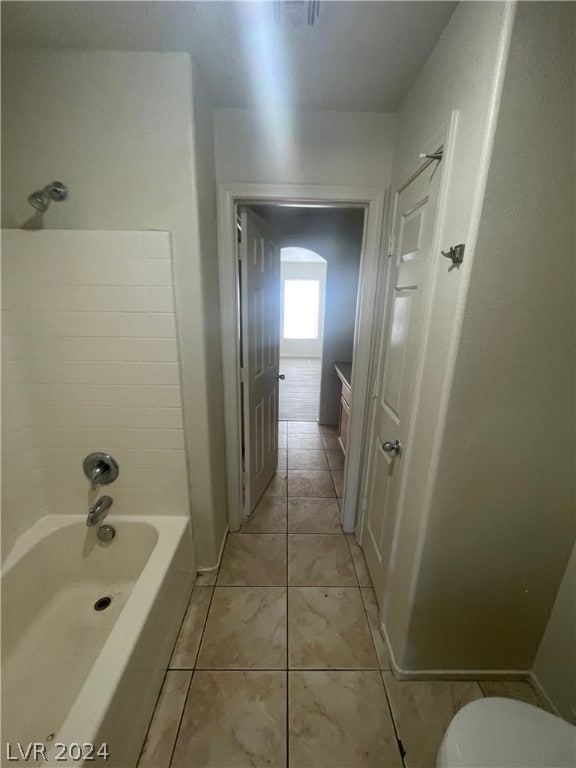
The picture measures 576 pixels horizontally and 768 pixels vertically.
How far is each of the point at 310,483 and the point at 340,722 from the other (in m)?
1.50

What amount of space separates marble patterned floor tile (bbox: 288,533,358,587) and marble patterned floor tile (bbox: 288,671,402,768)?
0.43m

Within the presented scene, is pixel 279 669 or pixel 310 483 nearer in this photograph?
pixel 279 669

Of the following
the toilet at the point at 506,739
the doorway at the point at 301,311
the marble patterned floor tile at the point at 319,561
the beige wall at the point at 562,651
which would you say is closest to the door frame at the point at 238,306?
the marble patterned floor tile at the point at 319,561

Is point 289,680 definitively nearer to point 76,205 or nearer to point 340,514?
point 340,514

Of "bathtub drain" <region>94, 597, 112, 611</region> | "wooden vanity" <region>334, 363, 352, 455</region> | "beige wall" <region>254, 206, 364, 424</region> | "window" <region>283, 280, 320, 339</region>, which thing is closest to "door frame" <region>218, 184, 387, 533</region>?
"wooden vanity" <region>334, 363, 352, 455</region>

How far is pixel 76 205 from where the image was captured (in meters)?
1.23

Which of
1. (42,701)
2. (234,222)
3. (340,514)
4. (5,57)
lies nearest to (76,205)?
(5,57)

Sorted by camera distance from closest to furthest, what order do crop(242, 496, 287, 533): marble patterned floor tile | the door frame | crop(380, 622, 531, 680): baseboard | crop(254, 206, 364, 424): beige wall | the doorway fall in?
crop(380, 622, 531, 680): baseboard
the door frame
crop(242, 496, 287, 533): marble patterned floor tile
crop(254, 206, 364, 424): beige wall
the doorway

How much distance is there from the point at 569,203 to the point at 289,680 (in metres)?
1.89

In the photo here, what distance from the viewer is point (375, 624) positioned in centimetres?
146

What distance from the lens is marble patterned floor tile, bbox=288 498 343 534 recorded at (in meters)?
2.06

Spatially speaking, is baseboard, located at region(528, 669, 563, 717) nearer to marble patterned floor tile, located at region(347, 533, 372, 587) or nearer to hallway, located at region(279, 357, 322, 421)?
marble patterned floor tile, located at region(347, 533, 372, 587)

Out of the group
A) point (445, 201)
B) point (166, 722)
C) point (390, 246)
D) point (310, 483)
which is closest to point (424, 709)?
point (166, 722)

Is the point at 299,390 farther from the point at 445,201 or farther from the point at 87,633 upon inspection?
the point at 445,201
